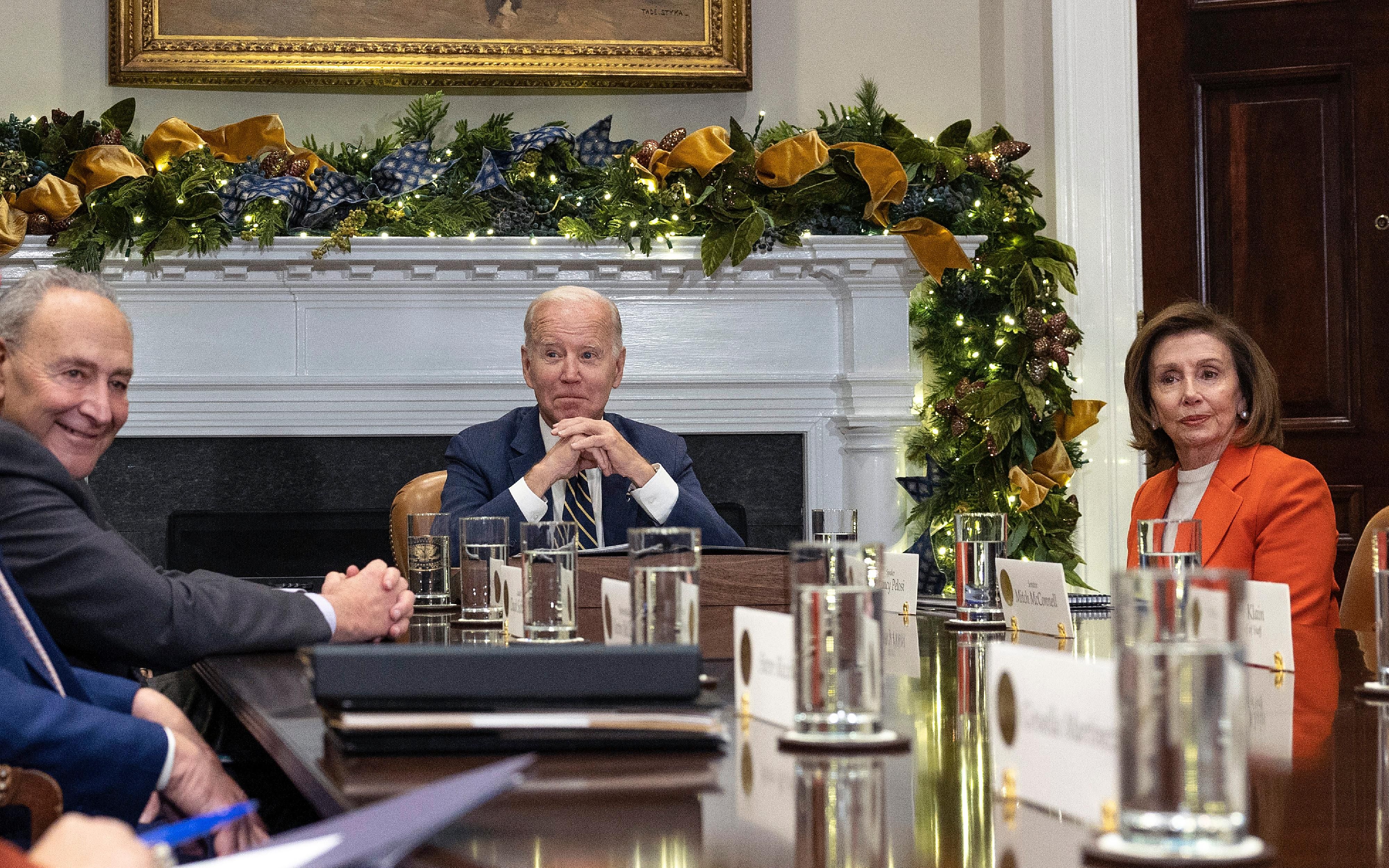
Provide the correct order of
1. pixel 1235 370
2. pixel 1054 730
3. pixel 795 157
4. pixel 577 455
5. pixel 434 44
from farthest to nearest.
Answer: pixel 434 44 → pixel 795 157 → pixel 577 455 → pixel 1235 370 → pixel 1054 730

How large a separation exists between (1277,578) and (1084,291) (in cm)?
215

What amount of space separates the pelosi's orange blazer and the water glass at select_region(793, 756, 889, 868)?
3.76 feet

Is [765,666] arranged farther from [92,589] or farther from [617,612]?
[92,589]

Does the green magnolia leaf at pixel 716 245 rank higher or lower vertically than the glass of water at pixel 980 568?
higher

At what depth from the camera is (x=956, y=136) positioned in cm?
385

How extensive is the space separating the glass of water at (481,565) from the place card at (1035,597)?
0.63 meters

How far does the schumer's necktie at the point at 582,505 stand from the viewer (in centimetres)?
253

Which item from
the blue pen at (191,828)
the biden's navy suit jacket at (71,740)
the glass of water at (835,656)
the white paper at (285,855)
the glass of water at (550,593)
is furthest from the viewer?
the glass of water at (550,593)

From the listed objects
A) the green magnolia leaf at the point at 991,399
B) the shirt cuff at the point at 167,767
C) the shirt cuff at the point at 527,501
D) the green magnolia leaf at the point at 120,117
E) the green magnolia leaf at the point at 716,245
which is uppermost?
the green magnolia leaf at the point at 120,117

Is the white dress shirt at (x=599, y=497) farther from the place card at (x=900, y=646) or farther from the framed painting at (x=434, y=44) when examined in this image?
the framed painting at (x=434, y=44)

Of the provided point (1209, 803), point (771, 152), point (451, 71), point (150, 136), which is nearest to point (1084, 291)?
point (771, 152)

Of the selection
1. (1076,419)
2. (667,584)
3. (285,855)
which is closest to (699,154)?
(1076,419)

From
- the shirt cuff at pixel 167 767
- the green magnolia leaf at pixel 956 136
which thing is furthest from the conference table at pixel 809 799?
the green magnolia leaf at pixel 956 136

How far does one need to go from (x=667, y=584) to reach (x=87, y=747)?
19.2 inches
